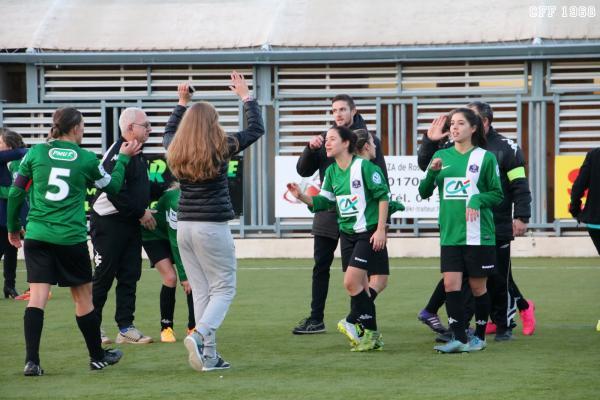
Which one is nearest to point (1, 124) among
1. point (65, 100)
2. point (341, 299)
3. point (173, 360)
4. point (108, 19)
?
point (65, 100)

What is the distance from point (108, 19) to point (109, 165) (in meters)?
13.2

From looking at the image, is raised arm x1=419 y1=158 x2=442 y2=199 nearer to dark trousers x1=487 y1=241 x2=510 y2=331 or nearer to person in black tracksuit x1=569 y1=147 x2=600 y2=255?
dark trousers x1=487 y1=241 x2=510 y2=331

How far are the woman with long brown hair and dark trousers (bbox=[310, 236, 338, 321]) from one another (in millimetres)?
2185

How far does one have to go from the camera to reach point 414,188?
19469 mm

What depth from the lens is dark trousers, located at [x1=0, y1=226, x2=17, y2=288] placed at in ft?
44.7

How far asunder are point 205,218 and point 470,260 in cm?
208

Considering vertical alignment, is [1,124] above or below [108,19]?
below

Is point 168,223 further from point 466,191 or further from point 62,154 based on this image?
point 466,191

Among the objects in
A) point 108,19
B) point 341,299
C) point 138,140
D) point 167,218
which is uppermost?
point 108,19

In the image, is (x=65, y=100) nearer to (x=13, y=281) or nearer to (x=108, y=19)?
(x=108, y=19)

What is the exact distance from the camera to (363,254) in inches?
354

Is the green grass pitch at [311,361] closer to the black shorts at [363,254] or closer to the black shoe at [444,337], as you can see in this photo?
the black shoe at [444,337]

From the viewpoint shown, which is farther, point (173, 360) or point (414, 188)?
point (414, 188)

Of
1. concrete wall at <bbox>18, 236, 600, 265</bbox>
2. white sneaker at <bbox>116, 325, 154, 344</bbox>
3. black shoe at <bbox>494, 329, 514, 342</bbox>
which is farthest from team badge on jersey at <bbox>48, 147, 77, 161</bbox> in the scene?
concrete wall at <bbox>18, 236, 600, 265</bbox>
